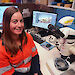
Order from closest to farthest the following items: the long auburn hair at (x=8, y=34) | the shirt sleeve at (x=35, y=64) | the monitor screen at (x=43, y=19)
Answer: the long auburn hair at (x=8, y=34) → the shirt sleeve at (x=35, y=64) → the monitor screen at (x=43, y=19)

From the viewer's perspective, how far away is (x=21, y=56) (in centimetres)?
77

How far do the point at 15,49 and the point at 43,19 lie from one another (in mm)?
762

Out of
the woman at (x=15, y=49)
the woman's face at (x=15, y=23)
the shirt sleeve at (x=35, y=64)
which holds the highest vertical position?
the woman's face at (x=15, y=23)

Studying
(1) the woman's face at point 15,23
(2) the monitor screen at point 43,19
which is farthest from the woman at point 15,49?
(2) the monitor screen at point 43,19

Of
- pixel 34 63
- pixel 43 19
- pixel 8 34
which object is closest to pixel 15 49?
pixel 8 34

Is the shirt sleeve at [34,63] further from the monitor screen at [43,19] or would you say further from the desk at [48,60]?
the monitor screen at [43,19]

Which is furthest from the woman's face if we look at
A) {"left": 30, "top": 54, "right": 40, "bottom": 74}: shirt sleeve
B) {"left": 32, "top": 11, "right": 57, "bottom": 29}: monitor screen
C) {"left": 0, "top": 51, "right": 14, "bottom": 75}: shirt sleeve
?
{"left": 32, "top": 11, "right": 57, "bottom": 29}: monitor screen

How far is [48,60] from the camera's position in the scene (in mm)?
811

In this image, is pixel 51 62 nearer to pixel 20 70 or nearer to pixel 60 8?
pixel 20 70

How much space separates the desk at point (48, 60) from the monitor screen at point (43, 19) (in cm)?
41

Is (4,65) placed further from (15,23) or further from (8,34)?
(15,23)

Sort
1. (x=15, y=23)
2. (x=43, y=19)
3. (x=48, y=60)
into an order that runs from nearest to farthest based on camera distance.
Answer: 1. (x=15, y=23)
2. (x=48, y=60)
3. (x=43, y=19)

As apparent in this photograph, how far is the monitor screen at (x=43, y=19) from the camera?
1.23 m

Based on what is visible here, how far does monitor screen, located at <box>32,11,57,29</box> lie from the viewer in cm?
123
